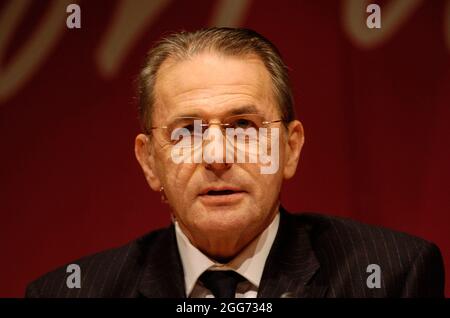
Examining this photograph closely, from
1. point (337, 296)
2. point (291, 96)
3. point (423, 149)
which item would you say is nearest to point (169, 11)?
point (291, 96)

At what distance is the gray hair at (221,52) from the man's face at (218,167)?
22mm

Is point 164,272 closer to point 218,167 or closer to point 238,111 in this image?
point 218,167

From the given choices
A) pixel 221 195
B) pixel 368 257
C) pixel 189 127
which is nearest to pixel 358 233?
pixel 368 257

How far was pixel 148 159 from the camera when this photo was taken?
6.25 ft

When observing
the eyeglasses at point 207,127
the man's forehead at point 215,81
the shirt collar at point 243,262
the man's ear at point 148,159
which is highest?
the man's forehead at point 215,81

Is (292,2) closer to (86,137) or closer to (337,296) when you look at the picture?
(86,137)

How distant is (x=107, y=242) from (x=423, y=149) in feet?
3.67

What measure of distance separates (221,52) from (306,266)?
58cm

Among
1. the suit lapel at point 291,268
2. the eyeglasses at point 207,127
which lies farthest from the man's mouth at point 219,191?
the suit lapel at point 291,268

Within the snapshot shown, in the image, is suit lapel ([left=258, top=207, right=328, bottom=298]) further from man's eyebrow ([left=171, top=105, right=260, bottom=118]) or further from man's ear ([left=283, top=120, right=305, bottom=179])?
man's eyebrow ([left=171, top=105, right=260, bottom=118])

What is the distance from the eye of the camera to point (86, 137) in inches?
94.0

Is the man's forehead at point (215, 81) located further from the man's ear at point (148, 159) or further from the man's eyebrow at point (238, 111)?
the man's ear at point (148, 159)

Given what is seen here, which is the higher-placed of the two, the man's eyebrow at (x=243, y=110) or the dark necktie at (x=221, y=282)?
the man's eyebrow at (x=243, y=110)

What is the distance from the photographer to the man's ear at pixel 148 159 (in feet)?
6.14
